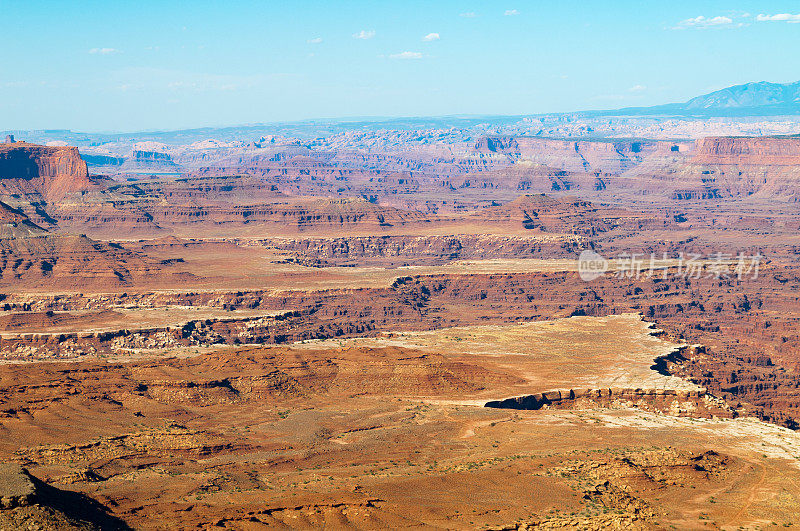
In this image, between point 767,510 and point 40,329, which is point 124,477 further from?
point 40,329

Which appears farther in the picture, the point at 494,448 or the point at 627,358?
the point at 627,358

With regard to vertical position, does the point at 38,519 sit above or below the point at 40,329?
above

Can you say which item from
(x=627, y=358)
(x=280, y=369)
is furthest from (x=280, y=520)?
(x=627, y=358)

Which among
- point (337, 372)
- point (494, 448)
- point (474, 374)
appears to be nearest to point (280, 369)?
point (337, 372)

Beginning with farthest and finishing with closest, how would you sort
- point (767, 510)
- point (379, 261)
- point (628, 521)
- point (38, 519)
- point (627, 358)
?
point (379, 261)
point (627, 358)
point (767, 510)
point (628, 521)
point (38, 519)

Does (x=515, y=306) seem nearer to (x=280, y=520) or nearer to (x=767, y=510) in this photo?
(x=767, y=510)

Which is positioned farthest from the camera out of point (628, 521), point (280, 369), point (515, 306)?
point (515, 306)

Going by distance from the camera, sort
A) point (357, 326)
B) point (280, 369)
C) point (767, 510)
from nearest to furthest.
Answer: point (767, 510) → point (280, 369) → point (357, 326)

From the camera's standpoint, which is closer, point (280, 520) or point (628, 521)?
point (280, 520)

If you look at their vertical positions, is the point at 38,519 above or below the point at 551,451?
above
